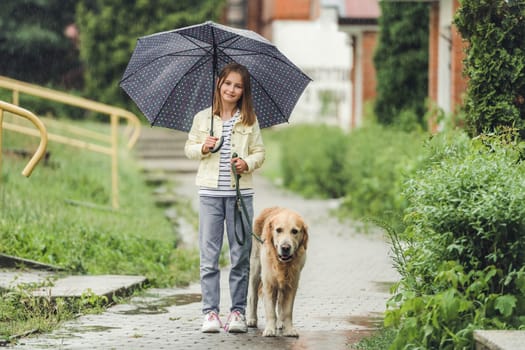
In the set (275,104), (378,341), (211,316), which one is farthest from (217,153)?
(378,341)

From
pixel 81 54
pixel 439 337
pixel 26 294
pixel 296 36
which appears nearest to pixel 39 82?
pixel 81 54

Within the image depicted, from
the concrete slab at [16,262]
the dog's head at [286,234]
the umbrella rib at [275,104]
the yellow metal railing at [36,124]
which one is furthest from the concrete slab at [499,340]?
the concrete slab at [16,262]

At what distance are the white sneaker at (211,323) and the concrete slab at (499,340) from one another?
7.57 feet

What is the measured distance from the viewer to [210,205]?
26.0 ft

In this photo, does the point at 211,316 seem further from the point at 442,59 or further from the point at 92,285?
the point at 442,59

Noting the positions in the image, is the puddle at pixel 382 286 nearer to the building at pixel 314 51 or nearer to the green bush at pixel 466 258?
the green bush at pixel 466 258

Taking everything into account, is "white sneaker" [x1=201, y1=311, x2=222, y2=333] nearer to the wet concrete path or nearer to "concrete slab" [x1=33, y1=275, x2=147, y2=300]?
the wet concrete path

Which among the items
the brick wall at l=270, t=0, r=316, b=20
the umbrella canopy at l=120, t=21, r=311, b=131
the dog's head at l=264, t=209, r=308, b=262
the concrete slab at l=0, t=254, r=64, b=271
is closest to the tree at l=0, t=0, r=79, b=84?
the brick wall at l=270, t=0, r=316, b=20

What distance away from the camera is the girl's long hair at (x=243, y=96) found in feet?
25.9

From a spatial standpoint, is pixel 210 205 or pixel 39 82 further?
pixel 39 82

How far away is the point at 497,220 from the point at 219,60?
293 cm

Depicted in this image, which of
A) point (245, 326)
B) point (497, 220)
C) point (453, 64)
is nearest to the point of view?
point (497, 220)

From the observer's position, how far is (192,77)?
8461mm

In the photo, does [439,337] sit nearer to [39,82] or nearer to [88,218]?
[88,218]
